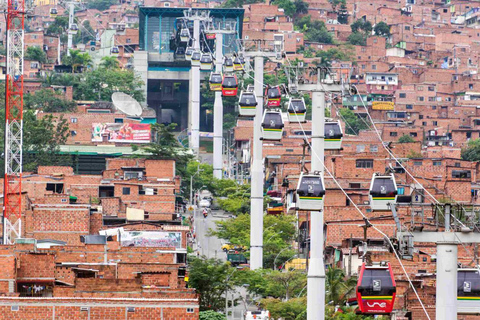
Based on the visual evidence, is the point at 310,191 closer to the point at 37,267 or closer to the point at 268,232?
the point at 37,267

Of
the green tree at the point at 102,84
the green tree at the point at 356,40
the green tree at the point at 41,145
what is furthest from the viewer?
the green tree at the point at 356,40

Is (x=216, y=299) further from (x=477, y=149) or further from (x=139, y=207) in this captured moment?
(x=477, y=149)

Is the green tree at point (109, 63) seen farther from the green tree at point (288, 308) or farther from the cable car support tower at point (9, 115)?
the green tree at point (288, 308)

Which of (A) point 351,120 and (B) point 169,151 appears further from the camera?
(A) point 351,120

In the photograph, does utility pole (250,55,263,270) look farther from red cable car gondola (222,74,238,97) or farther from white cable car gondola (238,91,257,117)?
red cable car gondola (222,74,238,97)

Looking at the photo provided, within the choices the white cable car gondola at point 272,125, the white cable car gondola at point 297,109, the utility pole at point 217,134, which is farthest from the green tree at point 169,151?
the white cable car gondola at point 272,125

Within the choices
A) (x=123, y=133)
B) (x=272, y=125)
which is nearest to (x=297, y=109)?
(x=272, y=125)
